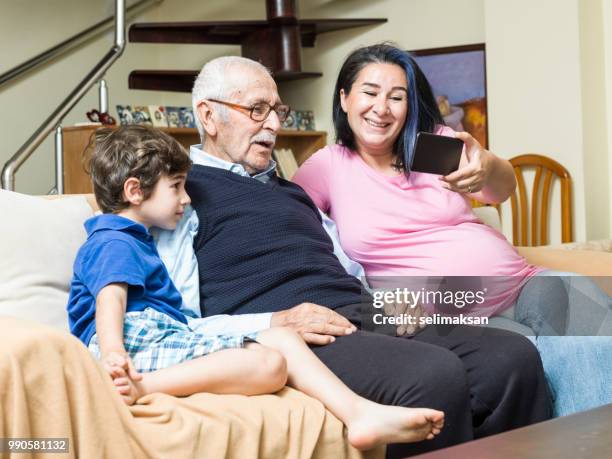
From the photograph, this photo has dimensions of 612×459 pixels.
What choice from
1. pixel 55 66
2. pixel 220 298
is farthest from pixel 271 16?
pixel 220 298

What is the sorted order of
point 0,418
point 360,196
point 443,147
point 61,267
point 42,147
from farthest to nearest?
point 42,147 → point 360,196 → point 443,147 → point 61,267 → point 0,418

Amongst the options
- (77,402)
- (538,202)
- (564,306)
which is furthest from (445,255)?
(538,202)

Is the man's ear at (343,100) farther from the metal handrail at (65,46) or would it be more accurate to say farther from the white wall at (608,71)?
the metal handrail at (65,46)

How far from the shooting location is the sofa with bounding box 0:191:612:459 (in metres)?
1.19

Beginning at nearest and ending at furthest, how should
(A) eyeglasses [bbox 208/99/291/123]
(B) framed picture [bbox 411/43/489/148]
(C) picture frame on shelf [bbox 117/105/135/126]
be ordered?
(A) eyeglasses [bbox 208/99/291/123]
(B) framed picture [bbox 411/43/489/148]
(C) picture frame on shelf [bbox 117/105/135/126]

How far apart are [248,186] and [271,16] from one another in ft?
9.92

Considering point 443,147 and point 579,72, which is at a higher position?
point 579,72

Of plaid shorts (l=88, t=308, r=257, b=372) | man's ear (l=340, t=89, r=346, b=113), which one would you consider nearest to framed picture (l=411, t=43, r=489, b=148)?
man's ear (l=340, t=89, r=346, b=113)

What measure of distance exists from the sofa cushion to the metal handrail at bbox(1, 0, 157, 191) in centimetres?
221

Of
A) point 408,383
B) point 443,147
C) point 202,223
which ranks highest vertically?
point 443,147

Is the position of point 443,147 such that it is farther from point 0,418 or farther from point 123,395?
point 0,418

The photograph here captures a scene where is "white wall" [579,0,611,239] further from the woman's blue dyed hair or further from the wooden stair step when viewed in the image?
the woman's blue dyed hair

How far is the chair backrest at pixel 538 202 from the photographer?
402cm

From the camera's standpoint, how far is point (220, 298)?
188 centimetres
